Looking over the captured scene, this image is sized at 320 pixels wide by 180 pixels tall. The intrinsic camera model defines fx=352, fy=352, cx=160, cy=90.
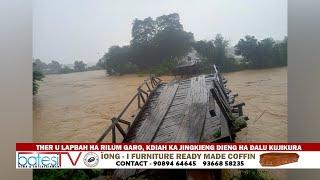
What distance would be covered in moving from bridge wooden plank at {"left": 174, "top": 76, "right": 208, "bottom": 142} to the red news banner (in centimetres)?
7

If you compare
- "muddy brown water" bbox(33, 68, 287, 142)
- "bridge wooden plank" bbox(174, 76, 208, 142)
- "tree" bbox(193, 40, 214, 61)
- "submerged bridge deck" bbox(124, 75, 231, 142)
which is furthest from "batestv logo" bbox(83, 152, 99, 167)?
"tree" bbox(193, 40, 214, 61)

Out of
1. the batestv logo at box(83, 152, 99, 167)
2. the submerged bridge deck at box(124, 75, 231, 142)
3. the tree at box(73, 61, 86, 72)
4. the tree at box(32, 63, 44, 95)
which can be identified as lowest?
the batestv logo at box(83, 152, 99, 167)

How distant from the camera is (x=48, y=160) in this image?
2.42 meters

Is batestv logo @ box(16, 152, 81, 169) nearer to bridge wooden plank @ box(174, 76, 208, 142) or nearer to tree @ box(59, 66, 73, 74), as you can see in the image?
tree @ box(59, 66, 73, 74)

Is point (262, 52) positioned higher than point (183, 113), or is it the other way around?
point (262, 52)

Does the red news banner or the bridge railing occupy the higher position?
the bridge railing

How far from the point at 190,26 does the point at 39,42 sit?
42.7 inches

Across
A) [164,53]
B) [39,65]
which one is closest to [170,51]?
[164,53]

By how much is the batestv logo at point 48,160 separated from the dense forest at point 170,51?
662mm

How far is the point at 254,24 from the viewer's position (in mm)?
2475

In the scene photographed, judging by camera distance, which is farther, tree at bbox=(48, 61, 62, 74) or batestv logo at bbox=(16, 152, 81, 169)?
tree at bbox=(48, 61, 62, 74)

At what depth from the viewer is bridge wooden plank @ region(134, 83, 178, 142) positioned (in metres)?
2.48

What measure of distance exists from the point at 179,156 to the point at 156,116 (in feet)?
1.12

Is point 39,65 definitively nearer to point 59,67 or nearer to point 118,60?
point 59,67
